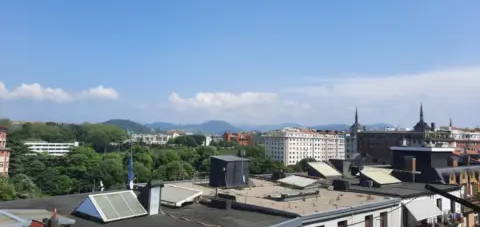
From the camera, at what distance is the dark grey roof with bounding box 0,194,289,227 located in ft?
56.2

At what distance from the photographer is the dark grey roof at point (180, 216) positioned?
17.1m

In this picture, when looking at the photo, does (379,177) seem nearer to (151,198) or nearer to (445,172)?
(445,172)

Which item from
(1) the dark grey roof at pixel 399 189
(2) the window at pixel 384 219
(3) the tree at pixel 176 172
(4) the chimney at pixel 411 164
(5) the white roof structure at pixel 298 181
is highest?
(4) the chimney at pixel 411 164

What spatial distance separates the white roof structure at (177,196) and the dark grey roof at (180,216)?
33 cm

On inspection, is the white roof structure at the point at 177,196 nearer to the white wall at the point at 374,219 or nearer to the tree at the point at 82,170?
the white wall at the point at 374,219

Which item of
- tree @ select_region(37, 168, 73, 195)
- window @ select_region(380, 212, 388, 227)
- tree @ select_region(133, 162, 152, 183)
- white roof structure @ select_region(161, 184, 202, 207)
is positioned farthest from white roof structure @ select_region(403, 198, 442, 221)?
tree @ select_region(133, 162, 152, 183)

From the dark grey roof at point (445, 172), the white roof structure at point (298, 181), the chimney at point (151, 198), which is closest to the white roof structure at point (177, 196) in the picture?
the chimney at point (151, 198)

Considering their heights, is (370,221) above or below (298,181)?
below

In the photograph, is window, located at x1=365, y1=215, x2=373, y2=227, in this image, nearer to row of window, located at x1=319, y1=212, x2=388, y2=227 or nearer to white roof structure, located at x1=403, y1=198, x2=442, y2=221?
row of window, located at x1=319, y1=212, x2=388, y2=227

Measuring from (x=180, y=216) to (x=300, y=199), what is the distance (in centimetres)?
828

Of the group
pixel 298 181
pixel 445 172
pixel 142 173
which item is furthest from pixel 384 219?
pixel 142 173

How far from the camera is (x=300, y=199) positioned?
24.7m

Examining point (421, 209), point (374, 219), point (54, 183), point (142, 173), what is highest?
point (421, 209)

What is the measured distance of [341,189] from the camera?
3038 cm
